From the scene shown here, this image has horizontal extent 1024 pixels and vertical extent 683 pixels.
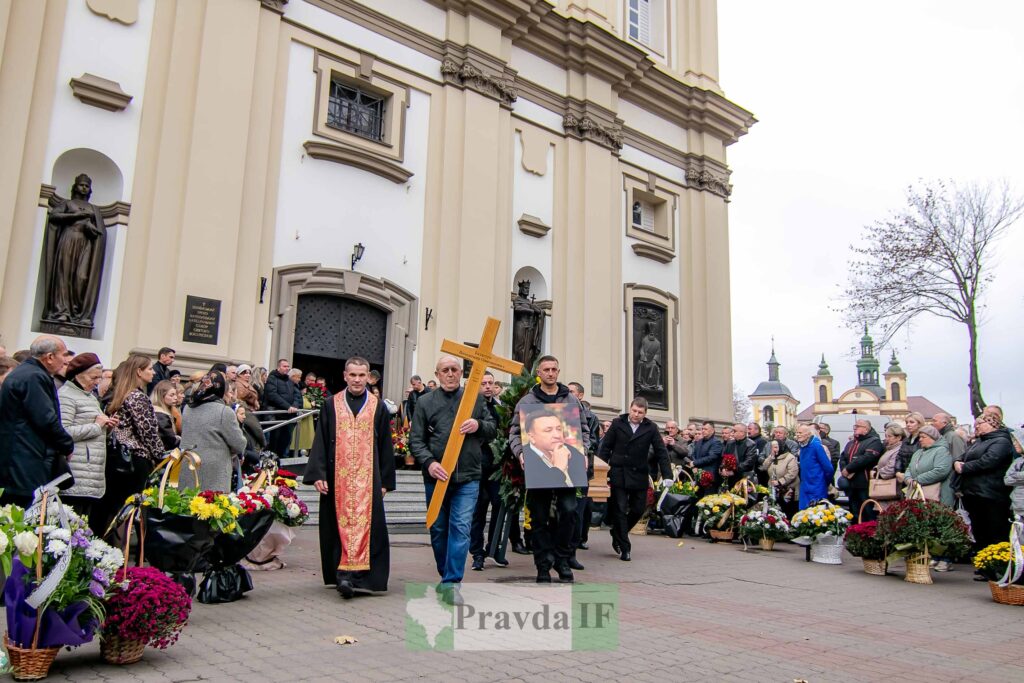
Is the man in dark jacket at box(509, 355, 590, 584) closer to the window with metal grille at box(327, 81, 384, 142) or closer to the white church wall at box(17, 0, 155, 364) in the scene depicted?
the white church wall at box(17, 0, 155, 364)

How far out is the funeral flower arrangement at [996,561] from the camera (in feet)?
24.4

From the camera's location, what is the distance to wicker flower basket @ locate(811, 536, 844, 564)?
9766 mm

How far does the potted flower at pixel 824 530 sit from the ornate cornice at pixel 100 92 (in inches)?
460

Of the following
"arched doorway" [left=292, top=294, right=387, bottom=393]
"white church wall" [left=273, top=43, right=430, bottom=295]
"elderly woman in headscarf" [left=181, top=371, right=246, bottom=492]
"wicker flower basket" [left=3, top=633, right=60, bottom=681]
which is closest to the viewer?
"wicker flower basket" [left=3, top=633, right=60, bottom=681]

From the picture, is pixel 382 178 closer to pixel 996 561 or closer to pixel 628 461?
pixel 628 461

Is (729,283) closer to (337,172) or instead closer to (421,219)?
(421,219)

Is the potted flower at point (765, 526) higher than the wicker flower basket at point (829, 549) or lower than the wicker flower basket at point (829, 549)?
higher

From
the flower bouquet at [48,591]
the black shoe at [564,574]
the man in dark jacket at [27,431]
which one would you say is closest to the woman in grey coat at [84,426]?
the man in dark jacket at [27,431]

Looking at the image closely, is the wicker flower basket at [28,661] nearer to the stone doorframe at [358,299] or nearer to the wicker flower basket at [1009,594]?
the wicker flower basket at [1009,594]

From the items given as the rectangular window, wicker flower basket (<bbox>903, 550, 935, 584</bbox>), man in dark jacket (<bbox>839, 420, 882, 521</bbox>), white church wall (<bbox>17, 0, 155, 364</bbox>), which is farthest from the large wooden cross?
the rectangular window

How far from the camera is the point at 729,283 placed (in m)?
23.1

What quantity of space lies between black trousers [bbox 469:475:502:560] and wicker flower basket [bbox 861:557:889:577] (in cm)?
427

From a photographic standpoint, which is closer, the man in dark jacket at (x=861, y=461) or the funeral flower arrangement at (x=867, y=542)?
the funeral flower arrangement at (x=867, y=542)

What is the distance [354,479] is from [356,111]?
11174mm
